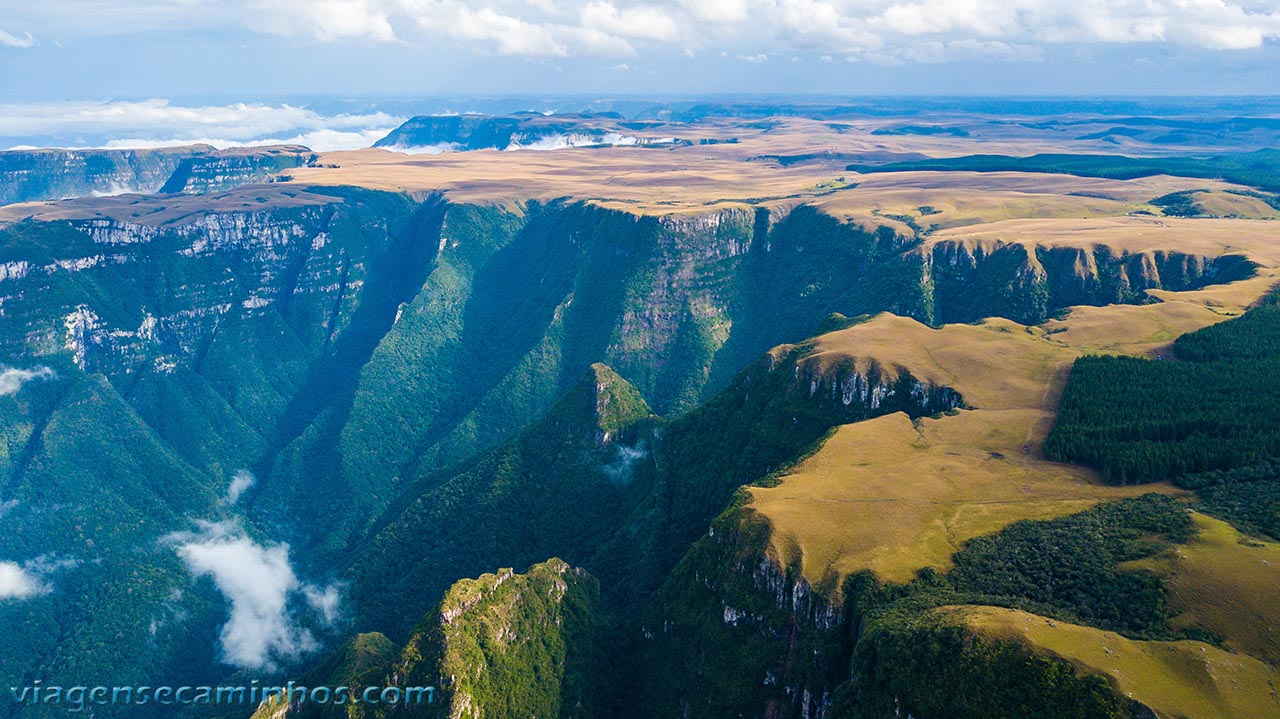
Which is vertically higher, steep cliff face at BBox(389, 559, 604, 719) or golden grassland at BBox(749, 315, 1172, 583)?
golden grassland at BBox(749, 315, 1172, 583)

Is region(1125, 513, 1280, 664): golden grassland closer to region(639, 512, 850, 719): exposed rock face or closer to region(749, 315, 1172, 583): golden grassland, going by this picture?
region(749, 315, 1172, 583): golden grassland

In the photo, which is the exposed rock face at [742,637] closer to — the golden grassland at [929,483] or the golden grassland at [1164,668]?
the golden grassland at [929,483]

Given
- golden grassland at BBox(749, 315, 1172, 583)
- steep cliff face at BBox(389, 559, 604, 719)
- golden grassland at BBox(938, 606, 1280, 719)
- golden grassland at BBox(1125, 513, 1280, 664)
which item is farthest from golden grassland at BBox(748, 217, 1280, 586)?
steep cliff face at BBox(389, 559, 604, 719)

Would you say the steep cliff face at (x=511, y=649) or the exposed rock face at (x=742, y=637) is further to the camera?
the steep cliff face at (x=511, y=649)

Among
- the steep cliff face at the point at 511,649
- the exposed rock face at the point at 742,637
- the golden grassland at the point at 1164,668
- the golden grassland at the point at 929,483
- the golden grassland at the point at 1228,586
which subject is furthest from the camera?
Answer: the steep cliff face at the point at 511,649

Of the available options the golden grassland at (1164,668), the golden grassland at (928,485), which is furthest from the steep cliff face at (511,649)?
the golden grassland at (1164,668)

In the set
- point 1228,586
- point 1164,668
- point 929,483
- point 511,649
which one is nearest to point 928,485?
point 929,483

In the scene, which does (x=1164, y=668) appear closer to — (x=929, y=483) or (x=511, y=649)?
(x=929, y=483)
